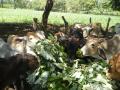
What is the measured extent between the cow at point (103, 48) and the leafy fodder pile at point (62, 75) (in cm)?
135

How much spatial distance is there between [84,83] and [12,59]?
1366 millimetres

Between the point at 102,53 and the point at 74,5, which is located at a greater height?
the point at 102,53

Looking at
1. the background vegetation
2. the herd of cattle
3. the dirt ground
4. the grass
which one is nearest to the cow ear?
the herd of cattle

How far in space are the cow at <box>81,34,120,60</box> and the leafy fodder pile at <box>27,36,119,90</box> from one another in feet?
4.44

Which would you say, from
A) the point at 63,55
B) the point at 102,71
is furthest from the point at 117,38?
the point at 102,71

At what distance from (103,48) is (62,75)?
2.27 meters

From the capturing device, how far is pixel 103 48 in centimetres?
836

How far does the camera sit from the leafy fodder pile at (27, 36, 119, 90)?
6.01 m

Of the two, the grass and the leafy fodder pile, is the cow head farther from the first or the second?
the grass

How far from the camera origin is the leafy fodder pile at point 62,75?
237 inches

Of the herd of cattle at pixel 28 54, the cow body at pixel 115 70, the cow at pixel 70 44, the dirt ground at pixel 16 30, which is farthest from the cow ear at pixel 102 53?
the dirt ground at pixel 16 30

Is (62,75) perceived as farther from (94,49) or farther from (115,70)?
(94,49)

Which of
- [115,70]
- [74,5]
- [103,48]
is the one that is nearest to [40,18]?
[103,48]

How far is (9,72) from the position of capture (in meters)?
6.30
